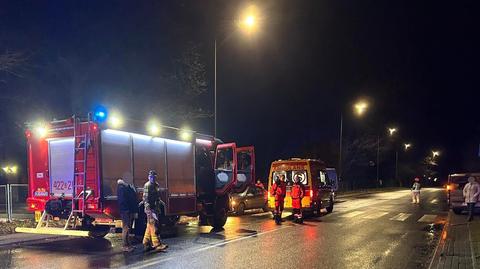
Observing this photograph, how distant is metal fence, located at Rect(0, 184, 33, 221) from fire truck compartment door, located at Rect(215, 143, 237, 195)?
259 inches

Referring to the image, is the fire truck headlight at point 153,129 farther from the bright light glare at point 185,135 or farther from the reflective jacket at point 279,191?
the reflective jacket at point 279,191

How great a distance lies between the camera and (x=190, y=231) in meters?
15.0

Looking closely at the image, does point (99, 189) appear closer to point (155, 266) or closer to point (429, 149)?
point (155, 266)

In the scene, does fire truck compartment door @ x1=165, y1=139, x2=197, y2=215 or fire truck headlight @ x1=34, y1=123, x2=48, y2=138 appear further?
fire truck compartment door @ x1=165, y1=139, x2=197, y2=215

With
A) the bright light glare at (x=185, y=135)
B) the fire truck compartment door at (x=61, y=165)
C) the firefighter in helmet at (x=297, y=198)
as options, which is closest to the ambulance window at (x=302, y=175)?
the firefighter in helmet at (x=297, y=198)

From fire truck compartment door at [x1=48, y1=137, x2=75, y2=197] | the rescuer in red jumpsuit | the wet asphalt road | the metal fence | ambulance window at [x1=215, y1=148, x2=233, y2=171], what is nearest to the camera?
the wet asphalt road

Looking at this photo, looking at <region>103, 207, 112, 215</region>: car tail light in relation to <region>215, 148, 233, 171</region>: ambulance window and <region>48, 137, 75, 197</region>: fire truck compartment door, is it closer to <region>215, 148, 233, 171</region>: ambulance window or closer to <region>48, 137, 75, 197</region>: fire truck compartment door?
<region>48, 137, 75, 197</region>: fire truck compartment door

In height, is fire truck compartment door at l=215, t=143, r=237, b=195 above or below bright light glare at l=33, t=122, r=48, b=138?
below

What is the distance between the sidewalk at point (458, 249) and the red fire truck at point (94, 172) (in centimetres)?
679

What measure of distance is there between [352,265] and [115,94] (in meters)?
13.4

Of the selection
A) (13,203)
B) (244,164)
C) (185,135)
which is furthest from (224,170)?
(13,203)

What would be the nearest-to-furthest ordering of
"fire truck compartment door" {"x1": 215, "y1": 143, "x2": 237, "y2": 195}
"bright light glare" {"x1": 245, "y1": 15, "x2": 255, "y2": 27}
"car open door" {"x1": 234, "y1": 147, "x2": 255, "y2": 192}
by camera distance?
"fire truck compartment door" {"x1": 215, "y1": 143, "x2": 237, "y2": 195}, "car open door" {"x1": 234, "y1": 147, "x2": 255, "y2": 192}, "bright light glare" {"x1": 245, "y1": 15, "x2": 255, "y2": 27}

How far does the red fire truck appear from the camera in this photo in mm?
11477

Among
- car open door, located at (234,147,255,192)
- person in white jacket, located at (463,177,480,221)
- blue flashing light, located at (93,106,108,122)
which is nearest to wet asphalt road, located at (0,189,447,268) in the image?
car open door, located at (234,147,255,192)
